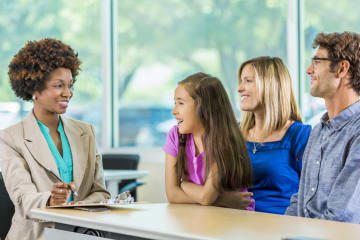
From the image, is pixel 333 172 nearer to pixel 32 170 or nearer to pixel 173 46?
pixel 32 170

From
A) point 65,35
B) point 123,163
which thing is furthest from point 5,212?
point 65,35

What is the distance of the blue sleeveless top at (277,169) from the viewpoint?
2916 millimetres

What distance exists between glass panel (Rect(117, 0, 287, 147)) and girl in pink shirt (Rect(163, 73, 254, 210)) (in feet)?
8.27

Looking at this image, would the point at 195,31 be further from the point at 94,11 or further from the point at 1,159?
the point at 1,159

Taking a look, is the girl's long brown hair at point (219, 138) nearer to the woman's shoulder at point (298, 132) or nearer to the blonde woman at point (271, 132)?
the blonde woman at point (271, 132)

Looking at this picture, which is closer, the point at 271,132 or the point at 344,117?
the point at 344,117

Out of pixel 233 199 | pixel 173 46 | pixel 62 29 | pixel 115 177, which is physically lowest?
pixel 115 177

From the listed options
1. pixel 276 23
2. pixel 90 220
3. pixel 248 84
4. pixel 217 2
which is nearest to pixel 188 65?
pixel 217 2

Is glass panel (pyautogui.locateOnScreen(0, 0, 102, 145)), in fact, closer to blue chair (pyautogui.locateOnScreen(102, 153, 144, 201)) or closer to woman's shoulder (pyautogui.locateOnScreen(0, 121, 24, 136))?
blue chair (pyautogui.locateOnScreen(102, 153, 144, 201))

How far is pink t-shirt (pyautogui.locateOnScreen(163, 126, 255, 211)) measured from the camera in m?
2.60

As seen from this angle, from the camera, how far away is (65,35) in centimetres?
629

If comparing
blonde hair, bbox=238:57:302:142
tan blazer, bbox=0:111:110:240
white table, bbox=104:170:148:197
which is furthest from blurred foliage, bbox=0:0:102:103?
tan blazer, bbox=0:111:110:240

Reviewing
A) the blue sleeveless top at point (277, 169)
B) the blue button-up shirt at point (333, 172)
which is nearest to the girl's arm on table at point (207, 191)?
the blue button-up shirt at point (333, 172)

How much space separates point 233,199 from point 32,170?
3.00 feet
